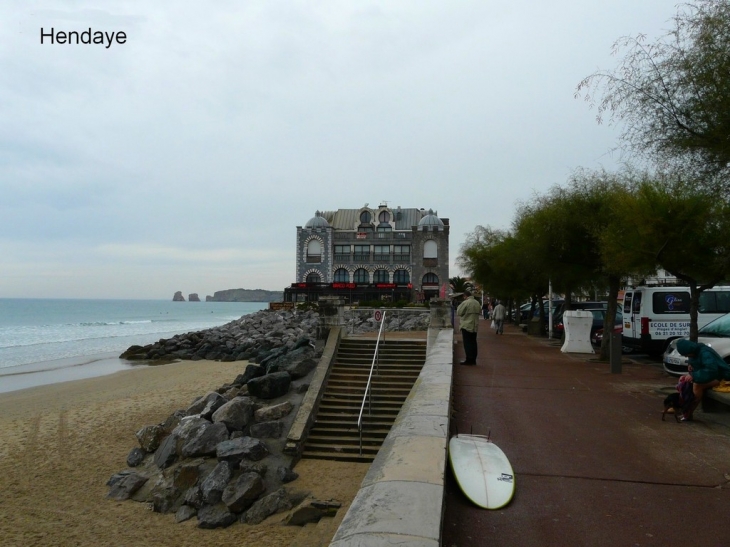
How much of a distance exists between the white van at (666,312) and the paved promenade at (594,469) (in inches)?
270

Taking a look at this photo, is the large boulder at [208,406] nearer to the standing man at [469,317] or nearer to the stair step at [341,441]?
the stair step at [341,441]

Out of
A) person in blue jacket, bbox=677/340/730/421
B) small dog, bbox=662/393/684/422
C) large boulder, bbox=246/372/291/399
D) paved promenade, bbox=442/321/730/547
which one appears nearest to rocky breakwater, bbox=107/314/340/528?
large boulder, bbox=246/372/291/399

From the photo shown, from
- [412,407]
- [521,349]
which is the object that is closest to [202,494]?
[412,407]

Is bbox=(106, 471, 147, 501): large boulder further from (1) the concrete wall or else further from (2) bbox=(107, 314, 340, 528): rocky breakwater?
(1) the concrete wall

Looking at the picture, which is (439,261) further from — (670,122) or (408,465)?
(408,465)

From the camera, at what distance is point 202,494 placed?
9789mm

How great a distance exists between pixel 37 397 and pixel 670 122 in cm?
2151

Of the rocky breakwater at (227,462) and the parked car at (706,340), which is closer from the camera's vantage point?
the rocky breakwater at (227,462)

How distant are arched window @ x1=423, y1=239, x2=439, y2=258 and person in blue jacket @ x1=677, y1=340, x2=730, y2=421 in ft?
219

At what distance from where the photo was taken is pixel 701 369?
7.68m

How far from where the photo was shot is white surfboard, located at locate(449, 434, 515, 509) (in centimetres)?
482

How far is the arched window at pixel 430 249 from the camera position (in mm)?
74375

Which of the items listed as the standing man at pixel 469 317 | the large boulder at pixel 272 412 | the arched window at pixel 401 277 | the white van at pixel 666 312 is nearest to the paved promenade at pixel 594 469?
the standing man at pixel 469 317

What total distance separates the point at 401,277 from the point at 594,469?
68529mm
